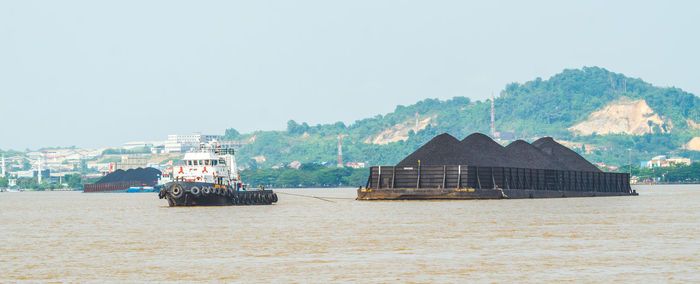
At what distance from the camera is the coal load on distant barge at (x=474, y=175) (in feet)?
309

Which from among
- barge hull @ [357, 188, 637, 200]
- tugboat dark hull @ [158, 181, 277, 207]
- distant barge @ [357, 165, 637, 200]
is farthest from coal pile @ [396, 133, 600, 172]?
tugboat dark hull @ [158, 181, 277, 207]

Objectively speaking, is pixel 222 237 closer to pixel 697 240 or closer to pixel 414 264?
pixel 414 264

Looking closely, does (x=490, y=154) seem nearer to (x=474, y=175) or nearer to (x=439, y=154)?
(x=439, y=154)

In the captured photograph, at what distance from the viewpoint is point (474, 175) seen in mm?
95625

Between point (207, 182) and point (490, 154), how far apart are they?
1521 inches

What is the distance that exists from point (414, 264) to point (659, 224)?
82.8ft

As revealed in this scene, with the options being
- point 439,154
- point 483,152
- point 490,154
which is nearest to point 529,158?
point 490,154

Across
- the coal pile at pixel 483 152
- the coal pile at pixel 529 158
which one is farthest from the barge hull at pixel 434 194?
the coal pile at pixel 529 158

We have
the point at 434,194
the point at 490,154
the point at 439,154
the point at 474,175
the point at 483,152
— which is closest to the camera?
the point at 434,194

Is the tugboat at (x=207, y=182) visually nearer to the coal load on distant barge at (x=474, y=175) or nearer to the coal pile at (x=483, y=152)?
the coal load on distant barge at (x=474, y=175)

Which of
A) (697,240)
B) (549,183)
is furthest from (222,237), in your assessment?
(549,183)

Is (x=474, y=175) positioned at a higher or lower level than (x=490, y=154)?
lower

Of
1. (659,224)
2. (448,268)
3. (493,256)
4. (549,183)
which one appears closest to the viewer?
(448,268)

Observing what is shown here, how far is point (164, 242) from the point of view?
142 feet
